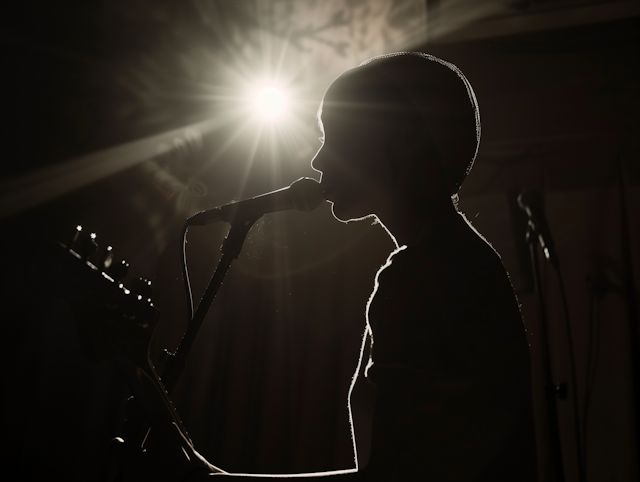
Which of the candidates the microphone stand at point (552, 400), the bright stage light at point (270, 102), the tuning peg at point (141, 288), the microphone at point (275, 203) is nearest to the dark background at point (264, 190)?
the bright stage light at point (270, 102)

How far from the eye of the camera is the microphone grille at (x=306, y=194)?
1056 mm

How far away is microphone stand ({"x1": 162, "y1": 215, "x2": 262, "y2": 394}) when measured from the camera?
38.4 inches

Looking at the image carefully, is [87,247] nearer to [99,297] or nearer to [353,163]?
[99,297]

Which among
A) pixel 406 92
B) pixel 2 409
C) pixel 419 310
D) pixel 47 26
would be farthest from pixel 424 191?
pixel 47 26

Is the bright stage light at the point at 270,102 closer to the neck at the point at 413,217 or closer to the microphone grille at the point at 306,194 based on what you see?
the microphone grille at the point at 306,194

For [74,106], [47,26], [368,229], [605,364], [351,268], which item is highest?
[47,26]

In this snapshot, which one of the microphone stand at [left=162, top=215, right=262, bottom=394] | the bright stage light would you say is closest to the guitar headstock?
the microphone stand at [left=162, top=215, right=262, bottom=394]

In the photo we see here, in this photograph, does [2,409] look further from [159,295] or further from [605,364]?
[605,364]

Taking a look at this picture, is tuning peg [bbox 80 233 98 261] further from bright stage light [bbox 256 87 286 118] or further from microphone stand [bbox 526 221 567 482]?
bright stage light [bbox 256 87 286 118]

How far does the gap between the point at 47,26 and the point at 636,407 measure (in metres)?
4.44

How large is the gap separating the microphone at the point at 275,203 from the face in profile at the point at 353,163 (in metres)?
0.04

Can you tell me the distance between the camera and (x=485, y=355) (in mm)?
657

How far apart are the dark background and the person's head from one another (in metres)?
2.10

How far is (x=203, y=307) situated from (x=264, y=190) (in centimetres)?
275
